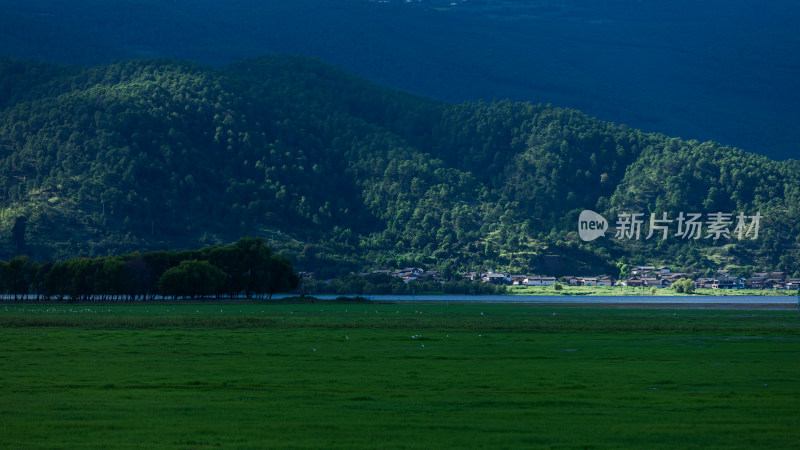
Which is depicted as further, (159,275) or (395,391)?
(159,275)

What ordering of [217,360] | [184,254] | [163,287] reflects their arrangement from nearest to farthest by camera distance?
[217,360] → [163,287] → [184,254]

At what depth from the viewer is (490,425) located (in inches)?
1273

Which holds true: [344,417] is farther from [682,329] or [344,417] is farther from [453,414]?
[682,329]

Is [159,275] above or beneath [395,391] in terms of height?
above

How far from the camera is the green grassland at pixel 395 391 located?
30.6 meters

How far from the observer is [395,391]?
4006 centimetres

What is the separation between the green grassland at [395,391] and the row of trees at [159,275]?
76803 mm

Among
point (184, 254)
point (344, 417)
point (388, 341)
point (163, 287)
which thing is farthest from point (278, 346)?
point (184, 254)

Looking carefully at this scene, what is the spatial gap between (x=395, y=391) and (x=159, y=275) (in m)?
122

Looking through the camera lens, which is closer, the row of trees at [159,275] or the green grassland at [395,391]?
the green grassland at [395,391]

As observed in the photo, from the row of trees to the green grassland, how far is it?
76803mm

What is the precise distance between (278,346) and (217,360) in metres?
9.92

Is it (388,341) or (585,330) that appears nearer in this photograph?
(388,341)

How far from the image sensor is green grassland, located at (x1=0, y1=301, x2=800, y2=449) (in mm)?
30609
